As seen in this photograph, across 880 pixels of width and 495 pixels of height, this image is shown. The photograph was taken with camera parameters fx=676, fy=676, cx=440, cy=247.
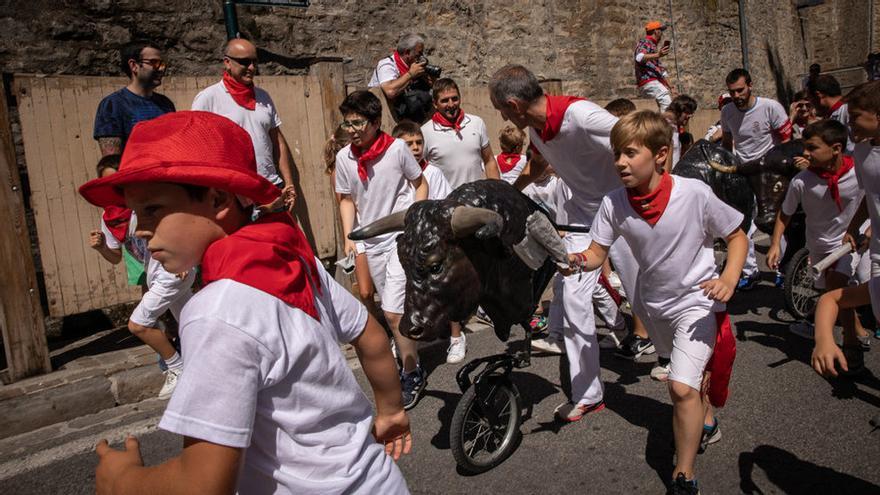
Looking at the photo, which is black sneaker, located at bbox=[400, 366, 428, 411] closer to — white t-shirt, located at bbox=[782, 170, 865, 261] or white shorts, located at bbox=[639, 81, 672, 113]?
white t-shirt, located at bbox=[782, 170, 865, 261]

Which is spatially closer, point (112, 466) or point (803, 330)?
point (112, 466)

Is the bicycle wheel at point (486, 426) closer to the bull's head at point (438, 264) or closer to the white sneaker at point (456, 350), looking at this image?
the bull's head at point (438, 264)

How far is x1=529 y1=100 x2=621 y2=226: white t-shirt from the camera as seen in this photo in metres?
4.16

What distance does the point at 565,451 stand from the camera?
3965 millimetres

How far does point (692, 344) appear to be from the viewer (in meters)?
3.33

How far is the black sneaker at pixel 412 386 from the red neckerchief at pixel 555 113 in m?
1.94

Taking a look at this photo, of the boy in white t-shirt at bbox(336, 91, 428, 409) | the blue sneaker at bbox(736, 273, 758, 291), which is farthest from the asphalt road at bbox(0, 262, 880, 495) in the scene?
the blue sneaker at bbox(736, 273, 758, 291)

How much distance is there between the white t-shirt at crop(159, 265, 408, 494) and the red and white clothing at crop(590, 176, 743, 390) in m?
1.96

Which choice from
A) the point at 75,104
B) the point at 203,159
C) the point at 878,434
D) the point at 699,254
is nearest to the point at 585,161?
the point at 699,254

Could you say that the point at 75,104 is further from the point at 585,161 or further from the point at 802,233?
the point at 802,233

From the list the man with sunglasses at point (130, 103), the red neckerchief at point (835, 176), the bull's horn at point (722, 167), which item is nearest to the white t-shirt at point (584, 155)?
the bull's horn at point (722, 167)

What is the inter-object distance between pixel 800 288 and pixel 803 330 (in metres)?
0.60

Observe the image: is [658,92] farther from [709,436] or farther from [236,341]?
[236,341]

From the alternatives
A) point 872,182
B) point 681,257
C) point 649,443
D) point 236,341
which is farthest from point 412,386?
point 236,341
